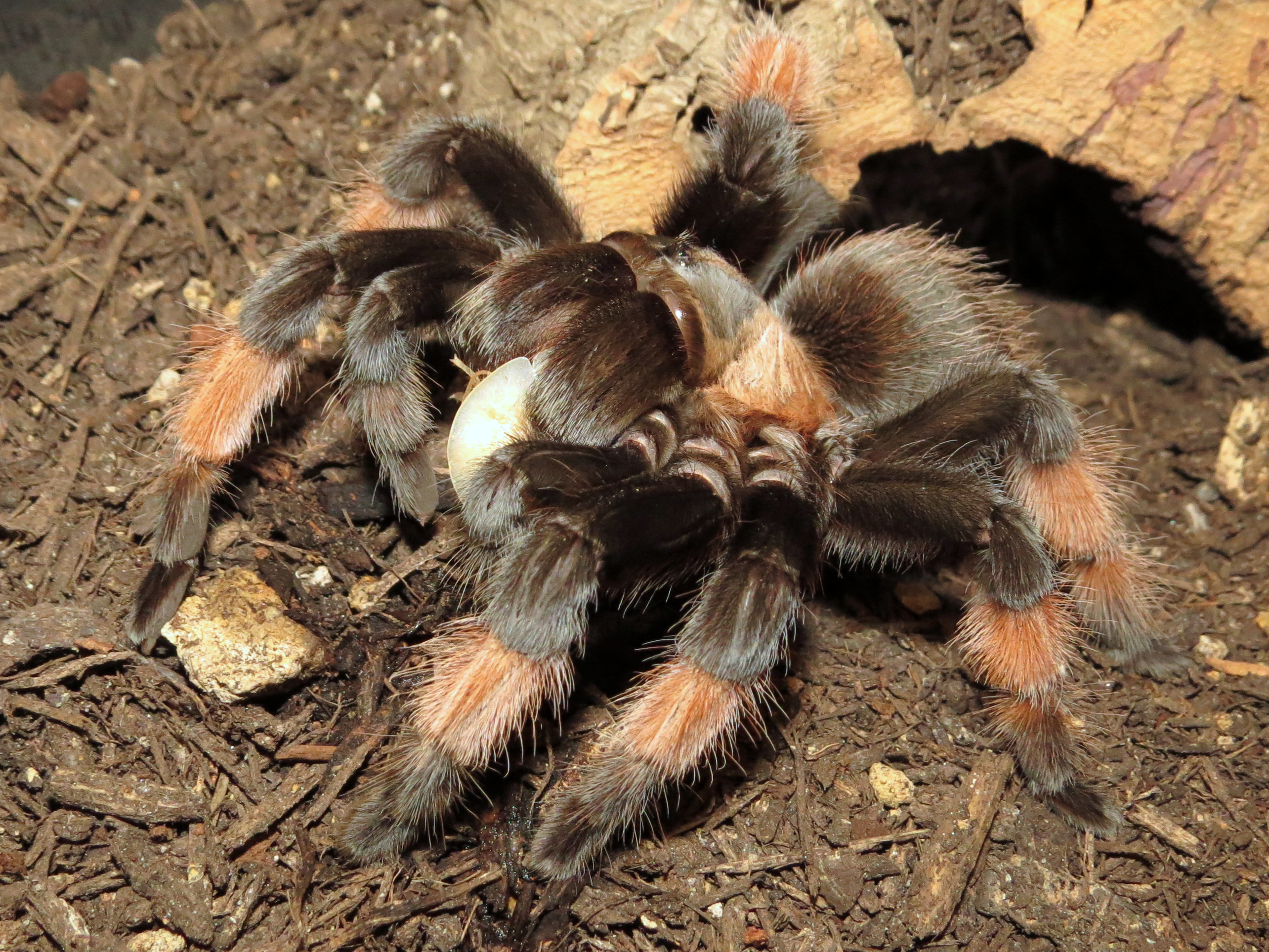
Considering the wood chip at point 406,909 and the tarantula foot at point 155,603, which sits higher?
the tarantula foot at point 155,603

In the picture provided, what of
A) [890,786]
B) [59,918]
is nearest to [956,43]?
[890,786]

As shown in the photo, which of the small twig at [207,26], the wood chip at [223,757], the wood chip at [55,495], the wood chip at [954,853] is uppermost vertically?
the small twig at [207,26]

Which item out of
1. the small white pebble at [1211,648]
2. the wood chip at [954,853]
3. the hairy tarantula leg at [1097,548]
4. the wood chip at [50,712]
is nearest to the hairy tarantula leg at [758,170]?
the hairy tarantula leg at [1097,548]

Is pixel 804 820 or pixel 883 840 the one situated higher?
pixel 804 820

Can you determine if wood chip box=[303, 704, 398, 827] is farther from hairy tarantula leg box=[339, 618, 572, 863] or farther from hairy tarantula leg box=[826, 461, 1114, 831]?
hairy tarantula leg box=[826, 461, 1114, 831]

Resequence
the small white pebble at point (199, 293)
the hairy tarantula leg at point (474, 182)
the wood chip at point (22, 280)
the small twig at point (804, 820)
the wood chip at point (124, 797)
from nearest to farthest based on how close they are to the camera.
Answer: the wood chip at point (124, 797)
the small twig at point (804, 820)
the hairy tarantula leg at point (474, 182)
the wood chip at point (22, 280)
the small white pebble at point (199, 293)

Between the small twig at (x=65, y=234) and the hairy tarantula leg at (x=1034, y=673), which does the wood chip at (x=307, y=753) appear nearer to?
the hairy tarantula leg at (x=1034, y=673)

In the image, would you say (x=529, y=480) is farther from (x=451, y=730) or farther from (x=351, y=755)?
(x=351, y=755)
